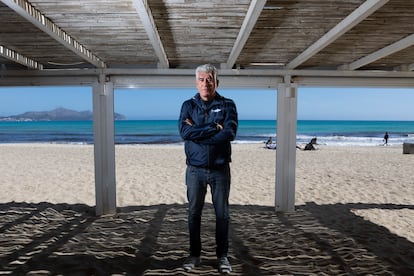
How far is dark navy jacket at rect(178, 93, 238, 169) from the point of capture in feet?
6.97

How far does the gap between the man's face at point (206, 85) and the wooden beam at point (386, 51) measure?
1.90 m

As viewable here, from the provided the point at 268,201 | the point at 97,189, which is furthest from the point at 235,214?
the point at 97,189

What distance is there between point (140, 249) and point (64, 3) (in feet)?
7.26

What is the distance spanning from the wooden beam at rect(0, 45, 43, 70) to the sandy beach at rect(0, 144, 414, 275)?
195 centimetres

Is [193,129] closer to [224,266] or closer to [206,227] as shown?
[224,266]

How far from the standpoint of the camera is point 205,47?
10.6 feet

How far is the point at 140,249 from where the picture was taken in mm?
2984

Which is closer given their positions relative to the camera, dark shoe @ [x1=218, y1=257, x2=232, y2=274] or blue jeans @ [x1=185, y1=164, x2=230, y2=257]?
blue jeans @ [x1=185, y1=164, x2=230, y2=257]

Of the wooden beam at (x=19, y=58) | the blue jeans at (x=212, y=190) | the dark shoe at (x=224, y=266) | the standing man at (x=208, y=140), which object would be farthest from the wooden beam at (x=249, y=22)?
the wooden beam at (x=19, y=58)

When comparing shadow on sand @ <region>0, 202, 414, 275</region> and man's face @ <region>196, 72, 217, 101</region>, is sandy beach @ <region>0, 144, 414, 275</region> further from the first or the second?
man's face @ <region>196, 72, 217, 101</region>

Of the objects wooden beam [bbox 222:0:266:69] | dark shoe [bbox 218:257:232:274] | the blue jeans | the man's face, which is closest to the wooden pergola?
wooden beam [bbox 222:0:266:69]

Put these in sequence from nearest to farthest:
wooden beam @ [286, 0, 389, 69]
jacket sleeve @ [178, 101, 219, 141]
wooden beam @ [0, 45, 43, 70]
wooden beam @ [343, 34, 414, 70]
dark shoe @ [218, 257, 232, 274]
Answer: wooden beam @ [286, 0, 389, 69] < jacket sleeve @ [178, 101, 219, 141] < dark shoe @ [218, 257, 232, 274] < wooden beam @ [343, 34, 414, 70] < wooden beam @ [0, 45, 43, 70]

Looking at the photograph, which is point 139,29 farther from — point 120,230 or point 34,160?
point 34,160

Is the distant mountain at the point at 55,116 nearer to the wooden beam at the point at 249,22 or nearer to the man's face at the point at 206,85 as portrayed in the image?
the wooden beam at the point at 249,22
